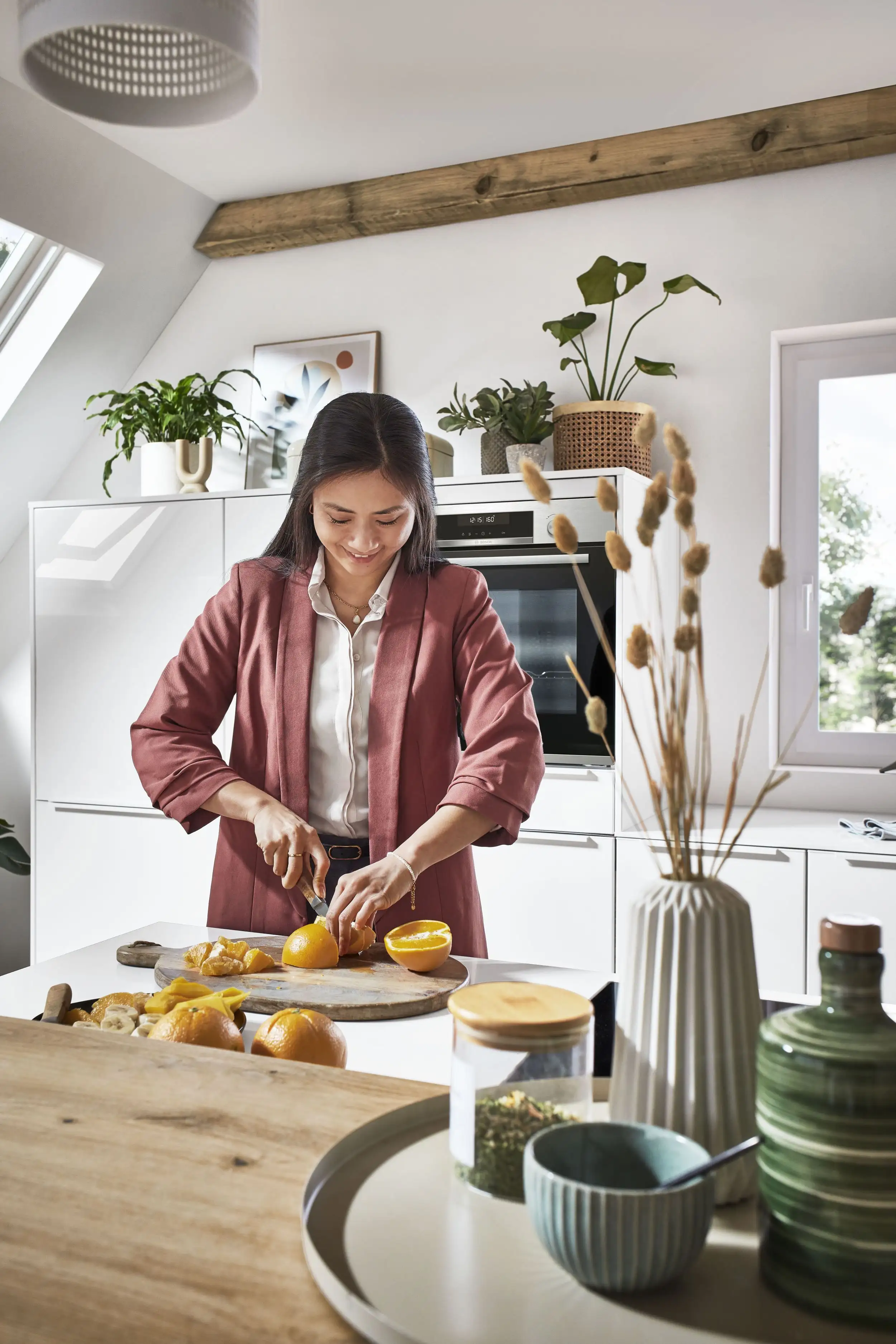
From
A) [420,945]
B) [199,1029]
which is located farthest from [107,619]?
[199,1029]

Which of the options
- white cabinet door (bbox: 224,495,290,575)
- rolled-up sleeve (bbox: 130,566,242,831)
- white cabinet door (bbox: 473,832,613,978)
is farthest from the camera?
white cabinet door (bbox: 224,495,290,575)

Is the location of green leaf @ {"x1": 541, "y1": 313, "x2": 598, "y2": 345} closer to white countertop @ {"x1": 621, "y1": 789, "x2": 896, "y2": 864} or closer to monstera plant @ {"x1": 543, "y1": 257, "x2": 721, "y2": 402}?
monstera plant @ {"x1": 543, "y1": 257, "x2": 721, "y2": 402}

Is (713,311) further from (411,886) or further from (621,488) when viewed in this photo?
(411,886)

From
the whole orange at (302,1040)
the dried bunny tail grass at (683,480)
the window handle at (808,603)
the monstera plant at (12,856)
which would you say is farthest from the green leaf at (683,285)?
the monstera plant at (12,856)

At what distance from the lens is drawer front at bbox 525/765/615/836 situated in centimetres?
290

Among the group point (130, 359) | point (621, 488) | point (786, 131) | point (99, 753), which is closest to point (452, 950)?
point (621, 488)

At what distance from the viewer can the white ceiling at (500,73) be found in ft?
8.54

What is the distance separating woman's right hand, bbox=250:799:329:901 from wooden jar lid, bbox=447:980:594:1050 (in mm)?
851

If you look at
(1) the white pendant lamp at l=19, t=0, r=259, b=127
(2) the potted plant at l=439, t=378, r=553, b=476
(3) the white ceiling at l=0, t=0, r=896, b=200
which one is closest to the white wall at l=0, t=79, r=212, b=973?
(3) the white ceiling at l=0, t=0, r=896, b=200

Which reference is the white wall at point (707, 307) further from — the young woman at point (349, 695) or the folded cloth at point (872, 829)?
the young woman at point (349, 695)

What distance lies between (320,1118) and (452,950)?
1037 mm

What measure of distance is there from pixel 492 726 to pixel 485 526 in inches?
56.7

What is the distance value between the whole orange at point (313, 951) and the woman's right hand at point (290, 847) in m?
0.10

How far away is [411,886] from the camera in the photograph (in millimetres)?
1527
